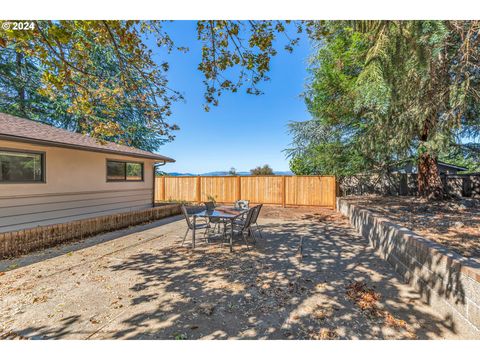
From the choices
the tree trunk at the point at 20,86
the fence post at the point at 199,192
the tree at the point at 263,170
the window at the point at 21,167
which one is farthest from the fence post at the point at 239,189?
the tree trunk at the point at 20,86

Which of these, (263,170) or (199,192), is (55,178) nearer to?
(199,192)

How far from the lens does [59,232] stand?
5.29m

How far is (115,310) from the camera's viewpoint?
2.62 m

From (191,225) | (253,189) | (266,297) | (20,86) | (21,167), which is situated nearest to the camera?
(266,297)

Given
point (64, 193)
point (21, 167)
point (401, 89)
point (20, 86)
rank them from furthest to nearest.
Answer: point (20, 86) < point (64, 193) < point (21, 167) < point (401, 89)

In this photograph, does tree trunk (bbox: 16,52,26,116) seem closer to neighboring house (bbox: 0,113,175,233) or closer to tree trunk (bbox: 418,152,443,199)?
neighboring house (bbox: 0,113,175,233)

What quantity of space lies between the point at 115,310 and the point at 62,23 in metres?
3.76

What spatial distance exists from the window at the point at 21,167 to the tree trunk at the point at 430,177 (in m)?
13.6

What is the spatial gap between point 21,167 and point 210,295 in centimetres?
583

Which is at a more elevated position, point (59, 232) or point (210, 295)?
point (59, 232)

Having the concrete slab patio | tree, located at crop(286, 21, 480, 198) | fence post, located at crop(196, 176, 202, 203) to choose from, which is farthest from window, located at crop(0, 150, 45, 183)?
fence post, located at crop(196, 176, 202, 203)

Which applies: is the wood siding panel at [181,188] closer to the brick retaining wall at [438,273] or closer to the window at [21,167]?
the window at [21,167]

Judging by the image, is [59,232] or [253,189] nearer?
[59,232]

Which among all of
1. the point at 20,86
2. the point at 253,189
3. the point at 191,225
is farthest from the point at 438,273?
the point at 20,86
